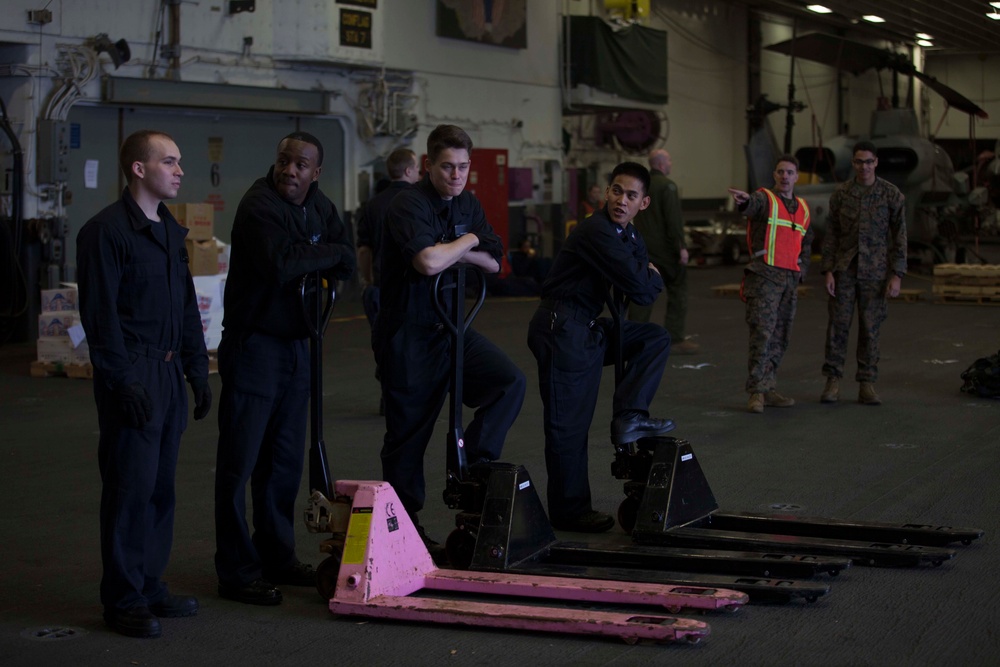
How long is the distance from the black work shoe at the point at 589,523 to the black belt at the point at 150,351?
7.71 feet

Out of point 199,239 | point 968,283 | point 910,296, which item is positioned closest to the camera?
point 199,239

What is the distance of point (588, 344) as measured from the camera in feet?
20.4

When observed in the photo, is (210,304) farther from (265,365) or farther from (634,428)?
(265,365)

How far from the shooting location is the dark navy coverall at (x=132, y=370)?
14.9ft

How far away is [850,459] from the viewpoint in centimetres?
782

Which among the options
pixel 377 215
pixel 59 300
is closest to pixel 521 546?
pixel 377 215

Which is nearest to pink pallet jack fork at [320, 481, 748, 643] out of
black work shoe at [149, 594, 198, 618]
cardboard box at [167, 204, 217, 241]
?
black work shoe at [149, 594, 198, 618]

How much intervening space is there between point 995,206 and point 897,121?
30.6 ft

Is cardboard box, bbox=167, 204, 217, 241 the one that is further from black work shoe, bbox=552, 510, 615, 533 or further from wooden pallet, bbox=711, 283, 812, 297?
wooden pallet, bbox=711, 283, 812, 297

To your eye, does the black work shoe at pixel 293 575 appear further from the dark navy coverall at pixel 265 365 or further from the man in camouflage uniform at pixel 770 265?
the man in camouflage uniform at pixel 770 265

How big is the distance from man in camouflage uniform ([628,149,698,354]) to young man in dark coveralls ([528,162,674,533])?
5.96 m

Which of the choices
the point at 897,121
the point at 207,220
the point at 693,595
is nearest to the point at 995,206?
the point at 897,121

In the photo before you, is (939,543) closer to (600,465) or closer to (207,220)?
(600,465)

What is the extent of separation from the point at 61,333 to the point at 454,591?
26.0ft
